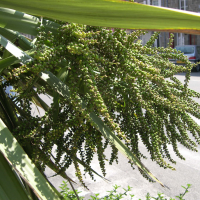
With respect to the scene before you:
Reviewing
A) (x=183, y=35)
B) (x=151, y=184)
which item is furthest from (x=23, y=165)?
(x=183, y=35)

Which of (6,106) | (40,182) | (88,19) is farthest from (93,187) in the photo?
(88,19)

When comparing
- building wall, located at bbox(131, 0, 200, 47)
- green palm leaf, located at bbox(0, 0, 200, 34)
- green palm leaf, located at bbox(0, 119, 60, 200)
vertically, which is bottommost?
building wall, located at bbox(131, 0, 200, 47)

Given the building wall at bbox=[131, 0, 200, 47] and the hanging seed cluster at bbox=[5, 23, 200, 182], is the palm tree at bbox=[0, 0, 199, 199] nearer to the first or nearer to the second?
the hanging seed cluster at bbox=[5, 23, 200, 182]

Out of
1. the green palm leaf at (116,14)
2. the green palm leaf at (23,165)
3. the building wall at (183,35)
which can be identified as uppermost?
the green palm leaf at (116,14)

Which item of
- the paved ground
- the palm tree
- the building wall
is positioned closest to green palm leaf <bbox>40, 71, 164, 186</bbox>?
the palm tree

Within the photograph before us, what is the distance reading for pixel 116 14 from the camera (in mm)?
609

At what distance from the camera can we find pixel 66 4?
624 mm

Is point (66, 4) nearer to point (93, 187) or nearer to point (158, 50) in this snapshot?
point (158, 50)

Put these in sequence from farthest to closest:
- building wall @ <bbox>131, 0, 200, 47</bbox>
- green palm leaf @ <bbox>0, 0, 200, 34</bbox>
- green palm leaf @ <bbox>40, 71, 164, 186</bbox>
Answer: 1. building wall @ <bbox>131, 0, 200, 47</bbox>
2. green palm leaf @ <bbox>40, 71, 164, 186</bbox>
3. green palm leaf @ <bbox>0, 0, 200, 34</bbox>

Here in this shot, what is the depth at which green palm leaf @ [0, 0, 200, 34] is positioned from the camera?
22.6 inches

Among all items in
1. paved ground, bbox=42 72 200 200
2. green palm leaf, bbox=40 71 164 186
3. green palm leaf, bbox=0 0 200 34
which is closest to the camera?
green palm leaf, bbox=0 0 200 34

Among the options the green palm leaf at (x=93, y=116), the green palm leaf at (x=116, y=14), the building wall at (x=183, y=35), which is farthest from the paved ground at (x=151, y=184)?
Answer: the building wall at (x=183, y=35)

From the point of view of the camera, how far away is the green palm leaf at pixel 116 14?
0.57m

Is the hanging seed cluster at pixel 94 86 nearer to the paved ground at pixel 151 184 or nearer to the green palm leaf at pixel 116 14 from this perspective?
the green palm leaf at pixel 116 14
